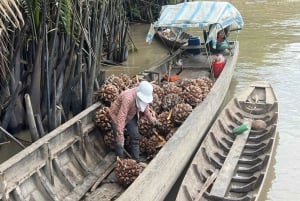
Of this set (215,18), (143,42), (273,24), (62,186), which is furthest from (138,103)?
(273,24)

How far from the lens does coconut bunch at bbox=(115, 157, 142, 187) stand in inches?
207

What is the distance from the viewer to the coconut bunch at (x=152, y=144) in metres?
6.02

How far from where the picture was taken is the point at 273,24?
1736cm

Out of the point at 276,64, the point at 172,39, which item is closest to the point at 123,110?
the point at 172,39

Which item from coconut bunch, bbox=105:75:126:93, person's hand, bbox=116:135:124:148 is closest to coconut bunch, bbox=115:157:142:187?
person's hand, bbox=116:135:124:148

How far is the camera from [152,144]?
602 centimetres

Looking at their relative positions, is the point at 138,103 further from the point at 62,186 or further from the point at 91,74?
the point at 91,74

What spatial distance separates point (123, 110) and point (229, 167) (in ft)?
5.30

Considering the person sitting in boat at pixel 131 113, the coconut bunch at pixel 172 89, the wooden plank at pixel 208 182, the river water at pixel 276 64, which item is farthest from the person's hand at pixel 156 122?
the river water at pixel 276 64

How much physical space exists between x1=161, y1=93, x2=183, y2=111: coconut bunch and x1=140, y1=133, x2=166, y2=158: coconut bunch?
607 millimetres

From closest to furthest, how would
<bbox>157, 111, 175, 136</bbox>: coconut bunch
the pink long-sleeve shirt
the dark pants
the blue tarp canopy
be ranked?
the pink long-sleeve shirt, the dark pants, <bbox>157, 111, 175, 136</bbox>: coconut bunch, the blue tarp canopy

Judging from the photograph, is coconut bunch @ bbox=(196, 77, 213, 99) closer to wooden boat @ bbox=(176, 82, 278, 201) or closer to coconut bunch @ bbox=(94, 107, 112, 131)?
wooden boat @ bbox=(176, 82, 278, 201)

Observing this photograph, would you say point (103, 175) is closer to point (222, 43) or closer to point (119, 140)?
point (119, 140)

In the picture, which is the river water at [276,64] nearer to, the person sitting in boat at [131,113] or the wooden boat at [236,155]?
the wooden boat at [236,155]
